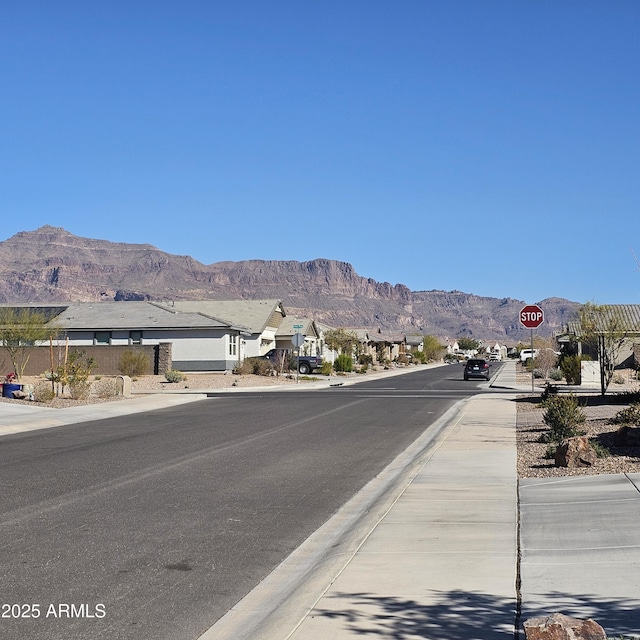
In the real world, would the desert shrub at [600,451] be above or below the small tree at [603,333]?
below

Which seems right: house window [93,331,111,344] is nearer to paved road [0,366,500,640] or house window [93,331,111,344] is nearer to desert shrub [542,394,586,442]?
paved road [0,366,500,640]

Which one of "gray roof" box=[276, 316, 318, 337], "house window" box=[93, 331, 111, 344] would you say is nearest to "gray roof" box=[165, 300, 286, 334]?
"gray roof" box=[276, 316, 318, 337]

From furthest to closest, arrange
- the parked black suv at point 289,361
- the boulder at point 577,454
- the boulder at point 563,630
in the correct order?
the parked black suv at point 289,361
the boulder at point 577,454
the boulder at point 563,630

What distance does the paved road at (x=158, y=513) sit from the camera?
680cm

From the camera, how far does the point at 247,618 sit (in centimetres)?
663

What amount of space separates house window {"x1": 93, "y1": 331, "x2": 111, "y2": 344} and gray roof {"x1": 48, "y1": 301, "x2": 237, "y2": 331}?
1.62 feet

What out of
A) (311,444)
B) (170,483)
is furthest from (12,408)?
(170,483)

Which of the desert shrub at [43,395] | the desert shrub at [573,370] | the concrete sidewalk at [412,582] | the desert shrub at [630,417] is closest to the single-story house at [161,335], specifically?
the desert shrub at [573,370]

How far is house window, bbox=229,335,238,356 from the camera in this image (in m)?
61.1

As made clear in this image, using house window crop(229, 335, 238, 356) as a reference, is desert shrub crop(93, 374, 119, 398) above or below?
below

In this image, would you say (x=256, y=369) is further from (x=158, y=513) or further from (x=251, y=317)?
(x=158, y=513)

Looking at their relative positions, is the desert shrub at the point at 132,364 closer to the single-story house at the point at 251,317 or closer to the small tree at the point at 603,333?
the single-story house at the point at 251,317

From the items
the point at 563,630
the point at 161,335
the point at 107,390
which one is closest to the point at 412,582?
the point at 563,630

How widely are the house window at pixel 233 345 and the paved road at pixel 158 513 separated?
3840 centimetres
